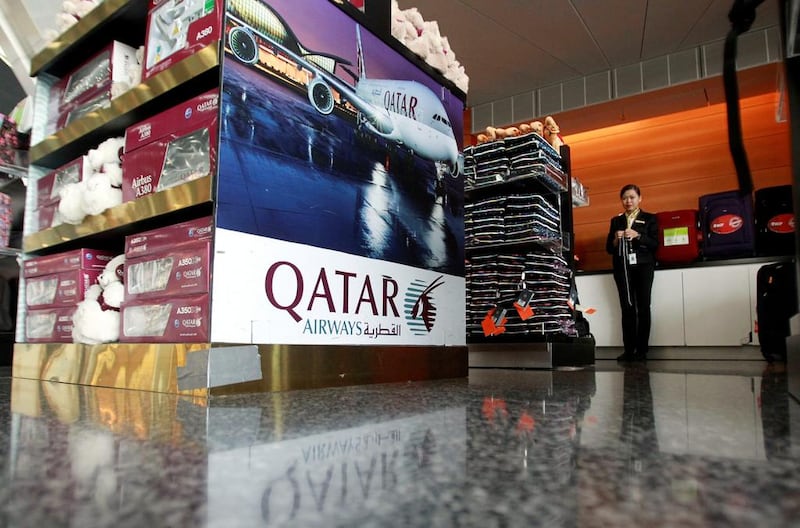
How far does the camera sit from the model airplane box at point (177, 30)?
1312 mm

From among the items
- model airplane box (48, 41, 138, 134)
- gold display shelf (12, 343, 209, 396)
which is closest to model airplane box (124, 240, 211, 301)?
gold display shelf (12, 343, 209, 396)

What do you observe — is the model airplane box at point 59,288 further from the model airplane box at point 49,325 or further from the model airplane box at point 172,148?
the model airplane box at point 172,148

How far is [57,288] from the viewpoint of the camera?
68.6 inches

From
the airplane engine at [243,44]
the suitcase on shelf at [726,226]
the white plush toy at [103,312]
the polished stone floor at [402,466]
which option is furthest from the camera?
the suitcase on shelf at [726,226]

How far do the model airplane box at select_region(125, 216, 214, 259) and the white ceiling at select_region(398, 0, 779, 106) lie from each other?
156 inches

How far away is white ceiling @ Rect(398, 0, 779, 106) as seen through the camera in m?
4.72

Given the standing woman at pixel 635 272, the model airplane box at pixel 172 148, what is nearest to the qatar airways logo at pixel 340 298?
the model airplane box at pixel 172 148

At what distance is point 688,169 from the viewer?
5.98 metres

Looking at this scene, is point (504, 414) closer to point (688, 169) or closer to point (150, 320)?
point (150, 320)

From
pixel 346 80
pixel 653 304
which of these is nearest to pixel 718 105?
pixel 653 304

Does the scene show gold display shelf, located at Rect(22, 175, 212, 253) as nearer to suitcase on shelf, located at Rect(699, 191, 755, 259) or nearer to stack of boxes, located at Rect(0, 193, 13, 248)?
stack of boxes, located at Rect(0, 193, 13, 248)

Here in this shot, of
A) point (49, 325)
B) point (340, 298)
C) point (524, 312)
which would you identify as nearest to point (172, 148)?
point (340, 298)

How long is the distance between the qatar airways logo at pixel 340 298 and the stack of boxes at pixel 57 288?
27.9 inches

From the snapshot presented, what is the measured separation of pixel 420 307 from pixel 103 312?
2.88 ft
